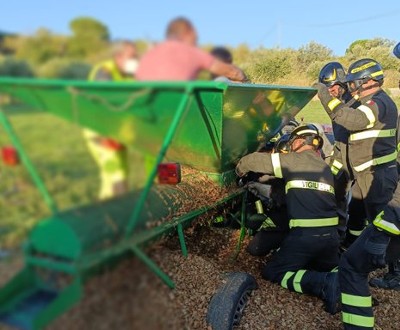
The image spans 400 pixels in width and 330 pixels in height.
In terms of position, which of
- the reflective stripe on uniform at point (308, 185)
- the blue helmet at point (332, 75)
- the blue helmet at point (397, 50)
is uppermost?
the blue helmet at point (397, 50)

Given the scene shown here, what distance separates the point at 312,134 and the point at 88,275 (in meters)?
2.88

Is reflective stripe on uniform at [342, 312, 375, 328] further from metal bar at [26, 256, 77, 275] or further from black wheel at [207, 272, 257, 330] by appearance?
metal bar at [26, 256, 77, 275]

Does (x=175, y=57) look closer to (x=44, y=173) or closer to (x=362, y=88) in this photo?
(x=44, y=173)

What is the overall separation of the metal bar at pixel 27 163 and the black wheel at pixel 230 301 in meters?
1.72

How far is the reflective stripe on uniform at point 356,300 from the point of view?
3016mm

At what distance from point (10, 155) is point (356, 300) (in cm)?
257

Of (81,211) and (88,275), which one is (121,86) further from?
(88,275)

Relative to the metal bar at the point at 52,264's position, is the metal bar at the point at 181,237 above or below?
below

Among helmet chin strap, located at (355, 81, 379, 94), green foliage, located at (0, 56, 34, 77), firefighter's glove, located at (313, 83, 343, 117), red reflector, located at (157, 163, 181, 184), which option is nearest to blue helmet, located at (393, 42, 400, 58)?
helmet chin strap, located at (355, 81, 379, 94)

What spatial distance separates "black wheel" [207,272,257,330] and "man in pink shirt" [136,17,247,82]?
192 cm

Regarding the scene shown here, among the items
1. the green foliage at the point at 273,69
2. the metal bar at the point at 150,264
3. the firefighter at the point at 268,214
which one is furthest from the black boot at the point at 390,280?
the metal bar at the point at 150,264

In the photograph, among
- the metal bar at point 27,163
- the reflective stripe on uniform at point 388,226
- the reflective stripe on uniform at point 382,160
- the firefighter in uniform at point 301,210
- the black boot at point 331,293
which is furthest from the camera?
the reflective stripe on uniform at point 382,160

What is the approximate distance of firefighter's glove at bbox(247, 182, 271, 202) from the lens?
4.05 metres

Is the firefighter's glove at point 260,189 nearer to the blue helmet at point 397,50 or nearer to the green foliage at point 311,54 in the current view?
the green foliage at point 311,54
